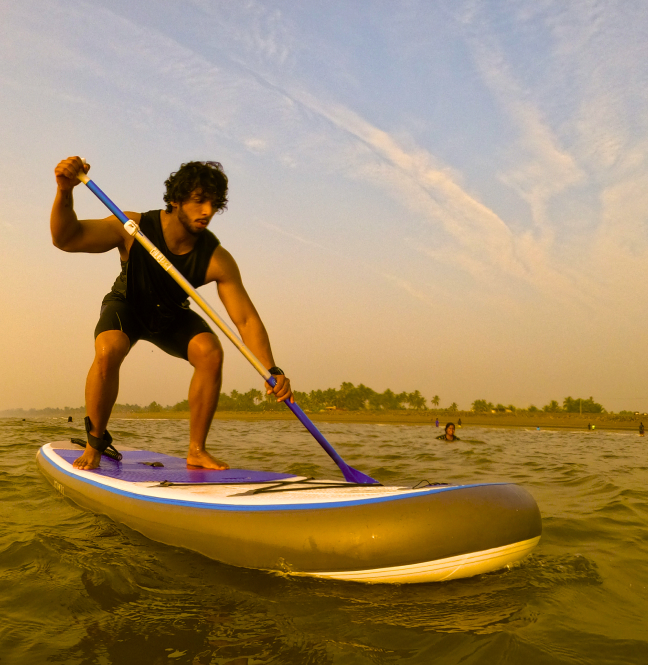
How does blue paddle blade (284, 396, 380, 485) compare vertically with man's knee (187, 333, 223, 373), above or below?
below

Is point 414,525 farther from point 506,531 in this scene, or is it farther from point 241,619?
point 241,619

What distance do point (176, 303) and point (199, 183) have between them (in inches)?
35.6

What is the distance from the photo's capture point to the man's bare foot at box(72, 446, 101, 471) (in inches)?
163

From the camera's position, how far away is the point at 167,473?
3914mm

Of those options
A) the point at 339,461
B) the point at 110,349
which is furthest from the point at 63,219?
the point at 339,461

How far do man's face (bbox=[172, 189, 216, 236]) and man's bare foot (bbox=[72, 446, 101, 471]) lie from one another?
6.14ft

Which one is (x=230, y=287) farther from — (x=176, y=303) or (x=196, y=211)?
(x=196, y=211)

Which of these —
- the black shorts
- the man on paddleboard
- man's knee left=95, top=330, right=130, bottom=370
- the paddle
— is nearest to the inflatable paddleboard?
the paddle

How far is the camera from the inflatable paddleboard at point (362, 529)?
215 centimetres

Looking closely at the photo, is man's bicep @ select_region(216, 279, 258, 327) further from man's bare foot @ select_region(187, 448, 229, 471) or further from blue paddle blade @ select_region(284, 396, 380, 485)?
man's bare foot @ select_region(187, 448, 229, 471)

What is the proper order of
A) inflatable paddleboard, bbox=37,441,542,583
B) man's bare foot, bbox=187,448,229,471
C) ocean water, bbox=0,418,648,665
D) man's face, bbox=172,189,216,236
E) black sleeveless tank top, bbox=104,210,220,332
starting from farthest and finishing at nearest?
man's bare foot, bbox=187,448,229,471
black sleeveless tank top, bbox=104,210,220,332
man's face, bbox=172,189,216,236
inflatable paddleboard, bbox=37,441,542,583
ocean water, bbox=0,418,648,665

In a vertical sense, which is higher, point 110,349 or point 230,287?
point 230,287

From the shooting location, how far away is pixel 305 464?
6223mm

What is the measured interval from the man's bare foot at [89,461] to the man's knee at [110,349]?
88 cm
